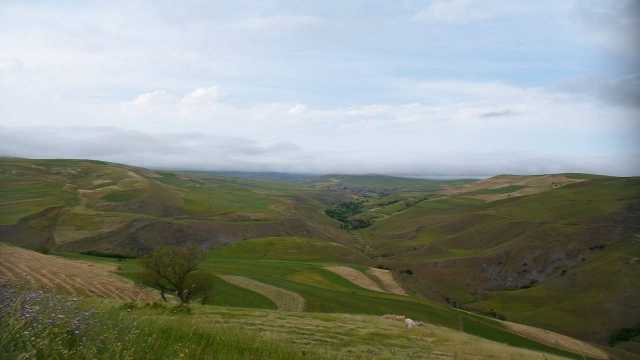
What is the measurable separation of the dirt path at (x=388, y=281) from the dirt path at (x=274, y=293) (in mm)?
26577

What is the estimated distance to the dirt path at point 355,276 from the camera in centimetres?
9731

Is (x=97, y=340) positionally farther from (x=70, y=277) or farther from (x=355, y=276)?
(x=355, y=276)

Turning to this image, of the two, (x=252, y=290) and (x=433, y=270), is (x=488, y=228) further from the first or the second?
(x=252, y=290)

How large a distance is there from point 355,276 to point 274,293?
32.3 m

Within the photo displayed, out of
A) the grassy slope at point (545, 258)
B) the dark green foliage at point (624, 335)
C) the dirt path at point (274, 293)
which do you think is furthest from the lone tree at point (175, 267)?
the dark green foliage at point (624, 335)

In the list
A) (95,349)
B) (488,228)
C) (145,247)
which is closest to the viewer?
(95,349)

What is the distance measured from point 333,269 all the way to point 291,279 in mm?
17897

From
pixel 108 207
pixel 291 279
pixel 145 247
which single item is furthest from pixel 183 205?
pixel 291 279

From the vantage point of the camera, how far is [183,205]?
188750mm

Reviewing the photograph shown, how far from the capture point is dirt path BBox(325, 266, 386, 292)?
9731 centimetres

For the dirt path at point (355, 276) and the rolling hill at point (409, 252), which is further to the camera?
the dirt path at point (355, 276)

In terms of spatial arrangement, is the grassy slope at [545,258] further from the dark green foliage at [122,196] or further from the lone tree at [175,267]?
the dark green foliage at [122,196]

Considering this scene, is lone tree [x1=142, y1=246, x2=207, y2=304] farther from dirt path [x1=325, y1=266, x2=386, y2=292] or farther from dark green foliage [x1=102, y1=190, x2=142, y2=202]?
dark green foliage [x1=102, y1=190, x2=142, y2=202]

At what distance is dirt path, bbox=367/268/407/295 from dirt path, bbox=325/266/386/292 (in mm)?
2416
